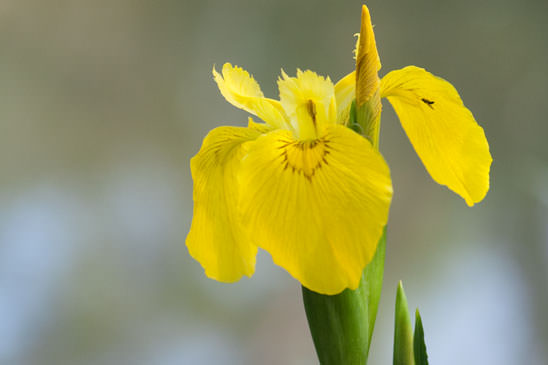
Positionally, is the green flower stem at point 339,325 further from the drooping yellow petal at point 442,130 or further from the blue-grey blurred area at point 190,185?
the blue-grey blurred area at point 190,185

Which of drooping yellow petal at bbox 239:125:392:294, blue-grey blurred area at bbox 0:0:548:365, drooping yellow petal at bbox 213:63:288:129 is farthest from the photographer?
blue-grey blurred area at bbox 0:0:548:365

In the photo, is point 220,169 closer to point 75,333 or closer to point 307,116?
point 307,116

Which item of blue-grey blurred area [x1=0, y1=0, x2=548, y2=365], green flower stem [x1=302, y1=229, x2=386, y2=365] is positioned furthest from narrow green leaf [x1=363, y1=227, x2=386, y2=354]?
blue-grey blurred area [x1=0, y1=0, x2=548, y2=365]

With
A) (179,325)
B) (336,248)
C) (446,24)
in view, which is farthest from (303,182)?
(446,24)

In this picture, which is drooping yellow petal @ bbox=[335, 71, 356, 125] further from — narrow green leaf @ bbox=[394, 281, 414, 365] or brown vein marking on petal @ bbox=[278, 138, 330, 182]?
narrow green leaf @ bbox=[394, 281, 414, 365]

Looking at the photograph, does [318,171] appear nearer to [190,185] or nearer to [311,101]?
[311,101]

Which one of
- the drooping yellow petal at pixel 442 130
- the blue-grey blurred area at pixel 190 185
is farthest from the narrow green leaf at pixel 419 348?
the blue-grey blurred area at pixel 190 185
